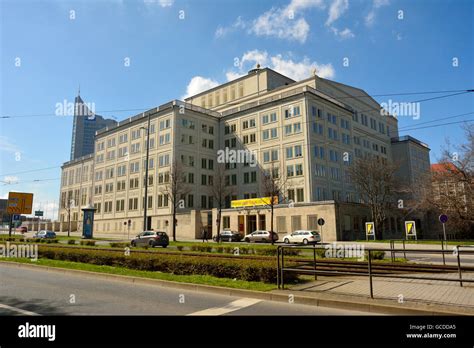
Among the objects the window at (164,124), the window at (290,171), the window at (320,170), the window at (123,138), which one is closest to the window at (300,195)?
the window at (290,171)

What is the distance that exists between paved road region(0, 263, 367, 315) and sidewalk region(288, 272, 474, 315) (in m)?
1.23

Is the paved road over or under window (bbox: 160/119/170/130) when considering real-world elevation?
under

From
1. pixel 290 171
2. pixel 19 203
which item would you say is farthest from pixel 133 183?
pixel 19 203

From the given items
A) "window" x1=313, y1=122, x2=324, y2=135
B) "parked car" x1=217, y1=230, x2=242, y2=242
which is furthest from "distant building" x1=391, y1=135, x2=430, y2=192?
"parked car" x1=217, y1=230, x2=242, y2=242

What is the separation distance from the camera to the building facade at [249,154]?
1925 inches

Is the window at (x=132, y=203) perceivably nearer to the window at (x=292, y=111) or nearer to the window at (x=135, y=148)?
the window at (x=135, y=148)

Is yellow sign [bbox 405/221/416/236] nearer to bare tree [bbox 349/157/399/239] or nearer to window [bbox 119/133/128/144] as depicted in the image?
bare tree [bbox 349/157/399/239]

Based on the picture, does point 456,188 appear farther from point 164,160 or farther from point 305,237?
point 164,160

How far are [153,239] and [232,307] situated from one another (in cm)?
2601

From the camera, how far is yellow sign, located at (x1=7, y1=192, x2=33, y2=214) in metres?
32.1

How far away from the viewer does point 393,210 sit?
51.5 meters
